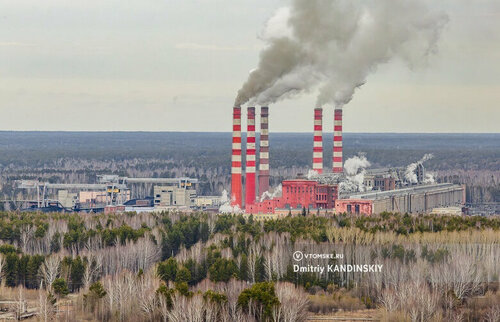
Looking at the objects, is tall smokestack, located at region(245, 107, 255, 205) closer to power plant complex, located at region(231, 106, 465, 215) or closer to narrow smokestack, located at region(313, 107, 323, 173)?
power plant complex, located at region(231, 106, 465, 215)

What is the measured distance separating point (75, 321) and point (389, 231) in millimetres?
17585

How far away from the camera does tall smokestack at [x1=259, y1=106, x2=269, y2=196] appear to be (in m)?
74.9

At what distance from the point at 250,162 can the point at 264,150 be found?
5002 mm

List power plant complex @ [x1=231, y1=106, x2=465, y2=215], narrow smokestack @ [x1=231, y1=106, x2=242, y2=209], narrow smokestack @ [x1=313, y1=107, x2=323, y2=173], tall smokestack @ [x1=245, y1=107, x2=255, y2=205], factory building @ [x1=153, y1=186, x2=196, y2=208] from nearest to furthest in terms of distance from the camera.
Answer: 1. power plant complex @ [x1=231, y1=106, x2=465, y2=215]
2. narrow smokestack @ [x1=231, y1=106, x2=242, y2=209]
3. tall smokestack @ [x1=245, y1=107, x2=255, y2=205]
4. narrow smokestack @ [x1=313, y1=107, x2=323, y2=173]
5. factory building @ [x1=153, y1=186, x2=196, y2=208]

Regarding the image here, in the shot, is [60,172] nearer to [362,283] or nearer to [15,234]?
[15,234]

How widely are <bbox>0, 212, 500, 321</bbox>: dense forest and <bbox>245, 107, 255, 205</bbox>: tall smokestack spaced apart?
1333cm

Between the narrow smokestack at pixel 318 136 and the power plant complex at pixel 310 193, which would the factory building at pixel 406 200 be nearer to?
the power plant complex at pixel 310 193

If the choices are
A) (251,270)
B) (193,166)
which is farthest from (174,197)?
(193,166)

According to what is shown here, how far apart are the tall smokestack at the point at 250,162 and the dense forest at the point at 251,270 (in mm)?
13333

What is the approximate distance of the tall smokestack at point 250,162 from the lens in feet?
233

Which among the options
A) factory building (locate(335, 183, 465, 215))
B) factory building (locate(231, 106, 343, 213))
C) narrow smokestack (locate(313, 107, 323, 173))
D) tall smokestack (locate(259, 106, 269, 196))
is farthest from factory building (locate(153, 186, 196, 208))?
factory building (locate(335, 183, 465, 215))

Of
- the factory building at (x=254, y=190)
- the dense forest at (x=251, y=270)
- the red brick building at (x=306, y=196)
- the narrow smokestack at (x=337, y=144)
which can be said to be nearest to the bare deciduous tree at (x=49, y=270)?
the dense forest at (x=251, y=270)

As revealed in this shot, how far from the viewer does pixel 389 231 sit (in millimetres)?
51250

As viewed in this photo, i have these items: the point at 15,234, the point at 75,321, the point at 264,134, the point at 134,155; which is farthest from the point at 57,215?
the point at 134,155
